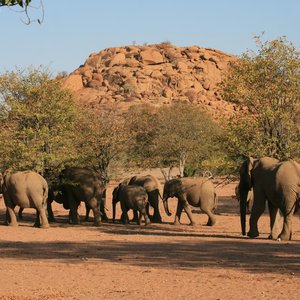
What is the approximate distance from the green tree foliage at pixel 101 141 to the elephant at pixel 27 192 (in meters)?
6.75

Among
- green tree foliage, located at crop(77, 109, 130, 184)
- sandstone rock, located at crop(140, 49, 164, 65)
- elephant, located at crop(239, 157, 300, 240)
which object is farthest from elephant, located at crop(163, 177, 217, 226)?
sandstone rock, located at crop(140, 49, 164, 65)

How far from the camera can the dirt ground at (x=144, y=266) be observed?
436 inches

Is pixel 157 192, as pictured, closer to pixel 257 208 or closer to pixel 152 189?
pixel 152 189

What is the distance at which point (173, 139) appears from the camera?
5169cm

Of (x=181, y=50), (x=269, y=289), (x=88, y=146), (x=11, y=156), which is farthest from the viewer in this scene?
(x=181, y=50)

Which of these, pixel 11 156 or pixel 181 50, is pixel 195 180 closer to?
pixel 11 156

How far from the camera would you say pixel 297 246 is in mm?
16562

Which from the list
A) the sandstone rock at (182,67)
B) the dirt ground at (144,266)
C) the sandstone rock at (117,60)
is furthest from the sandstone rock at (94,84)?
the dirt ground at (144,266)

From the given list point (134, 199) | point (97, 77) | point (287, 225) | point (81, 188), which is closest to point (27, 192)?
point (81, 188)

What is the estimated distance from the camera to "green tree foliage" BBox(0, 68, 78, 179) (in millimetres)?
25656

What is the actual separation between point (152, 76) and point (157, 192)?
307ft

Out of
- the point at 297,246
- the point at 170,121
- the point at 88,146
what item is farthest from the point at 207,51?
the point at 297,246

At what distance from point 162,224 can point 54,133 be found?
5101 mm

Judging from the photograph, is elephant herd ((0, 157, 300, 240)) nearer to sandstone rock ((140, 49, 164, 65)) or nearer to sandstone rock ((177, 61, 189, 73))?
sandstone rock ((177, 61, 189, 73))
